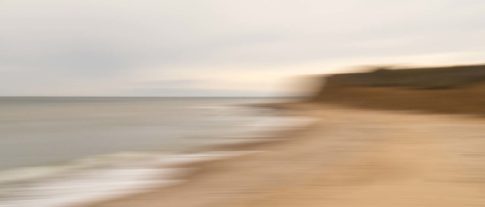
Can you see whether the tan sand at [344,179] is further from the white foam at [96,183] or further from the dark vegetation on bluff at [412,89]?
the dark vegetation on bluff at [412,89]

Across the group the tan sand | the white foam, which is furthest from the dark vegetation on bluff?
the white foam

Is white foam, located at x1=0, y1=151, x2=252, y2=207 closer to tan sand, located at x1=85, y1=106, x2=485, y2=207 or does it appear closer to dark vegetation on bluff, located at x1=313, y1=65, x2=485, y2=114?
tan sand, located at x1=85, y1=106, x2=485, y2=207

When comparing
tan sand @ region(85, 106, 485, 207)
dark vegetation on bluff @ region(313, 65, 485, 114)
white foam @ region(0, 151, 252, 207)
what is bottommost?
tan sand @ region(85, 106, 485, 207)

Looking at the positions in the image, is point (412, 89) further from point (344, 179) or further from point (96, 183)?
point (96, 183)

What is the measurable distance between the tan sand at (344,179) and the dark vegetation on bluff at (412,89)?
33.0 ft

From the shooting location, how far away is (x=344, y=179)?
4.29 m

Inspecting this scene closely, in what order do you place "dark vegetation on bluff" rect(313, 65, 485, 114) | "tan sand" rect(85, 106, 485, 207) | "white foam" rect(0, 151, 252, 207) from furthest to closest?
"dark vegetation on bluff" rect(313, 65, 485, 114) → "white foam" rect(0, 151, 252, 207) → "tan sand" rect(85, 106, 485, 207)

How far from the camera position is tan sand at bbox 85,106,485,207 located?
141 inches

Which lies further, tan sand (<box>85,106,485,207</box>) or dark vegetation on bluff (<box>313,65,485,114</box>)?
dark vegetation on bluff (<box>313,65,485,114</box>)

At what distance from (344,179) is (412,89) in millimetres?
18613

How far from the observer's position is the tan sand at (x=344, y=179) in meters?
3.58

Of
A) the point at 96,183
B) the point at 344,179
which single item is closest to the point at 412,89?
the point at 344,179

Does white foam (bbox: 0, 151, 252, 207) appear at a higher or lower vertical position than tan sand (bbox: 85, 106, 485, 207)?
higher

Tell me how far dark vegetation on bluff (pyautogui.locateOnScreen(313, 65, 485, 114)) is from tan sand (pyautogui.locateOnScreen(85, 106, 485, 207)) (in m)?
10.1
